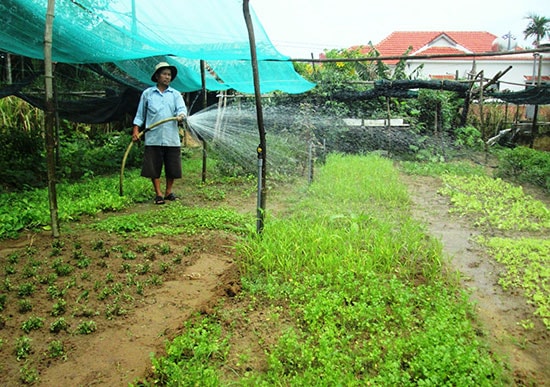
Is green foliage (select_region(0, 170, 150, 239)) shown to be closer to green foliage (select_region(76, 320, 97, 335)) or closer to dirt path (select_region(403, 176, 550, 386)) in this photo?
green foliage (select_region(76, 320, 97, 335))

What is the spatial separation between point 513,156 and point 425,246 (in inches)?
224

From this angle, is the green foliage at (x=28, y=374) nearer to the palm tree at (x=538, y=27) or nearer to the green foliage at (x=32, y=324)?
the green foliage at (x=32, y=324)

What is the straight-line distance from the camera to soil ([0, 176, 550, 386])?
2453 mm

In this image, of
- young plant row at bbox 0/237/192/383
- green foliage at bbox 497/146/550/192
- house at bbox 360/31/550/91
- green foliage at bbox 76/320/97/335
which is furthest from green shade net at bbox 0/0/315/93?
house at bbox 360/31/550/91

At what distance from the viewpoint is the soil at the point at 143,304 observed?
96.6 inches

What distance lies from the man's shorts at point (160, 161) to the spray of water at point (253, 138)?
523mm

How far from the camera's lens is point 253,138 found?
7832 mm

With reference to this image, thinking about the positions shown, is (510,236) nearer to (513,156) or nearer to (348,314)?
(348,314)

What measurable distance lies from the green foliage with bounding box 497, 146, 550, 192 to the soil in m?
3.81

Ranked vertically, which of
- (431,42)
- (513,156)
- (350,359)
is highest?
(431,42)

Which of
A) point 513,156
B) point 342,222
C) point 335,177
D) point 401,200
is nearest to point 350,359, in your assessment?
point 342,222

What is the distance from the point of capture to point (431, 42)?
31203 millimetres

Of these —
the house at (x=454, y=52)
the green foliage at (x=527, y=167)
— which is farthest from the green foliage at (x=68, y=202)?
the house at (x=454, y=52)

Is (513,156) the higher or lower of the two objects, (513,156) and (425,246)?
the higher
